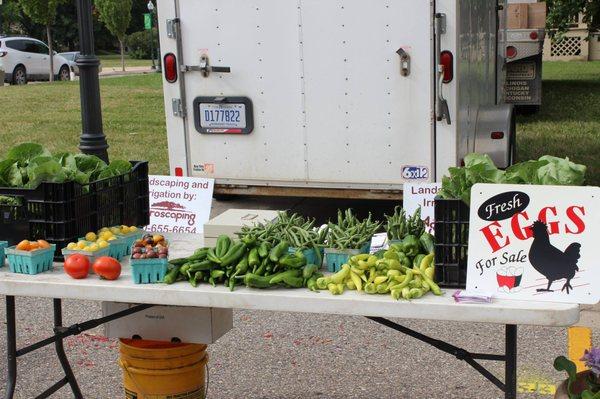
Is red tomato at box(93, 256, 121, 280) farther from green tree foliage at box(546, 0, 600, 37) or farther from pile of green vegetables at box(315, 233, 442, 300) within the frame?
green tree foliage at box(546, 0, 600, 37)

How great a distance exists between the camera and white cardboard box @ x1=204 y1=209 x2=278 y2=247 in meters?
4.14

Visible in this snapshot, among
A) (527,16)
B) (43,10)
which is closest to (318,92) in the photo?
(527,16)

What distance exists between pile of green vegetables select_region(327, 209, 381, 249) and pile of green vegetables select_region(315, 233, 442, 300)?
0.44 feet

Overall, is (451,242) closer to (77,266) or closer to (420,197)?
(77,266)

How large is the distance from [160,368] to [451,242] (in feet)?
4.87

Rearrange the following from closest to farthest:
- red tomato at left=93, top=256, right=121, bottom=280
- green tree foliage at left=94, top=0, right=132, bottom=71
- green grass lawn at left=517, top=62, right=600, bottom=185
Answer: red tomato at left=93, top=256, right=121, bottom=280 < green grass lawn at left=517, top=62, right=600, bottom=185 < green tree foliage at left=94, top=0, right=132, bottom=71

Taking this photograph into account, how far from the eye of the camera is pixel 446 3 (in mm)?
7117

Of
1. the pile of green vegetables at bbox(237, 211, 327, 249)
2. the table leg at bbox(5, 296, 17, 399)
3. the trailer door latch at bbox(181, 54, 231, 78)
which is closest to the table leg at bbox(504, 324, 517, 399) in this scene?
the pile of green vegetables at bbox(237, 211, 327, 249)

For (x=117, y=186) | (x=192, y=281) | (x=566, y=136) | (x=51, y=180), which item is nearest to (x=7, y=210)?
(x=51, y=180)

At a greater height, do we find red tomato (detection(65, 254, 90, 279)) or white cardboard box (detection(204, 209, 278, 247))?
white cardboard box (detection(204, 209, 278, 247))

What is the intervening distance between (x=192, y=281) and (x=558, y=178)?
1.41 metres

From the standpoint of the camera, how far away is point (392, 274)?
11.3 ft

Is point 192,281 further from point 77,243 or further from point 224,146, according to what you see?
point 224,146

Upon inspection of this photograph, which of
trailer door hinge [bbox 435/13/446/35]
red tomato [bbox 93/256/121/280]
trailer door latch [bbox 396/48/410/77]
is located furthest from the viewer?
trailer door latch [bbox 396/48/410/77]
